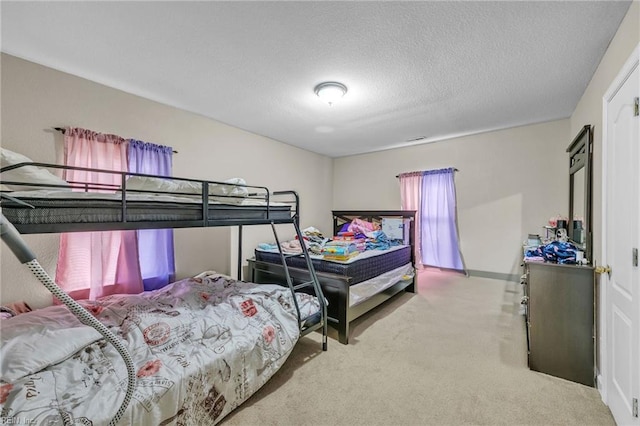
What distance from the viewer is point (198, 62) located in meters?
2.18

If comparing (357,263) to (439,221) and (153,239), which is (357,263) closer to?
(153,239)

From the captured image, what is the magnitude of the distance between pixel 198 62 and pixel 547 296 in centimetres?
337

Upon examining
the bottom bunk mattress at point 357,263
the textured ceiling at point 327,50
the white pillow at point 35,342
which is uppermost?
the textured ceiling at point 327,50

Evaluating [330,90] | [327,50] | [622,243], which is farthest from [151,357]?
[622,243]

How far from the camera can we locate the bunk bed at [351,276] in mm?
2457

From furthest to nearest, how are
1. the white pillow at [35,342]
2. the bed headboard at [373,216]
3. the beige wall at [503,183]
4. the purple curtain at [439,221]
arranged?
1. the purple curtain at [439,221]
2. the bed headboard at [373,216]
3. the beige wall at [503,183]
4. the white pillow at [35,342]

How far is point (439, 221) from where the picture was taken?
15.1 feet

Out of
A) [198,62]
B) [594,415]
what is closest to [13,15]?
[198,62]

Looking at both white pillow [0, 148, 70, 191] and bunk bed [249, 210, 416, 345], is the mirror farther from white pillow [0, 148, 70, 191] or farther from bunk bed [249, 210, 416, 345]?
white pillow [0, 148, 70, 191]

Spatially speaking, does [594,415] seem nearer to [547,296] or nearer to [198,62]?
[547,296]

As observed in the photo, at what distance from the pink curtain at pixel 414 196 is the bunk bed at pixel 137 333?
310 cm

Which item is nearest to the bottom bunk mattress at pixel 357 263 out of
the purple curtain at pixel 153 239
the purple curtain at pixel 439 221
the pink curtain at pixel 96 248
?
the purple curtain at pixel 153 239

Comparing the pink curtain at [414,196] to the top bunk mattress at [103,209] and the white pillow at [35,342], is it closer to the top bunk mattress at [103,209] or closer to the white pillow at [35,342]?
→ the top bunk mattress at [103,209]

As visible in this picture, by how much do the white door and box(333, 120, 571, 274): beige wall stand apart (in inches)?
92.1
